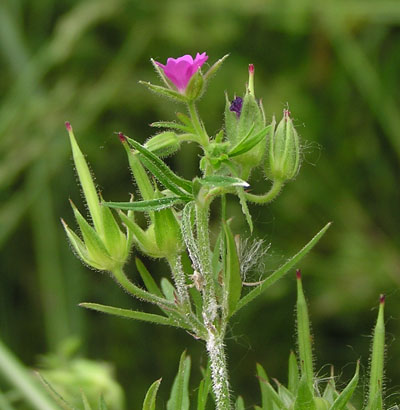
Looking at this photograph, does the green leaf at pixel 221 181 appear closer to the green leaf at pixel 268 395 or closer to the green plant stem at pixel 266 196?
the green plant stem at pixel 266 196

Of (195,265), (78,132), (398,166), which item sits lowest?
(195,265)

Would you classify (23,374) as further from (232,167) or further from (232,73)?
(232,73)

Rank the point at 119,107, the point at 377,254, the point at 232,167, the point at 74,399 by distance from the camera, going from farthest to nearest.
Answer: the point at 119,107 → the point at 377,254 → the point at 74,399 → the point at 232,167

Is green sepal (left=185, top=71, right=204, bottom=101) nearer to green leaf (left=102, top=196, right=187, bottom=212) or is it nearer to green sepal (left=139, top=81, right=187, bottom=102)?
green sepal (left=139, top=81, right=187, bottom=102)

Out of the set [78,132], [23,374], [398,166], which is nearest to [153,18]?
[78,132]

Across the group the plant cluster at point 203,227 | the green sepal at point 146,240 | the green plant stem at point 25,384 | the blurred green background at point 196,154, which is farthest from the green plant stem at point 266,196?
the blurred green background at point 196,154

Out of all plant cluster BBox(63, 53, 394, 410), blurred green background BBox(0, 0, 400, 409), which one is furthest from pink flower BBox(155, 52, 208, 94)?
blurred green background BBox(0, 0, 400, 409)
